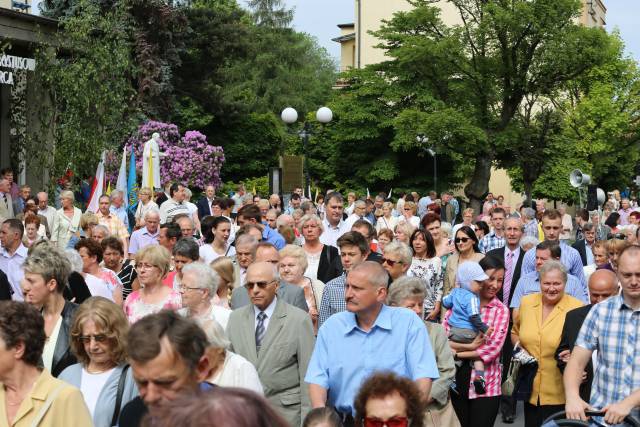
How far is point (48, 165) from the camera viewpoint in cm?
2958

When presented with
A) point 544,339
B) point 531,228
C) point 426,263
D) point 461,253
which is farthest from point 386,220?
point 544,339

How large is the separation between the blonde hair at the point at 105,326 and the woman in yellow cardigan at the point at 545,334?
3.59 metres

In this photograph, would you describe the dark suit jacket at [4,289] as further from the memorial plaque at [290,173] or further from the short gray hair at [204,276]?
the memorial plaque at [290,173]

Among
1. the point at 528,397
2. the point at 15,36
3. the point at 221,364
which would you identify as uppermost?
the point at 15,36

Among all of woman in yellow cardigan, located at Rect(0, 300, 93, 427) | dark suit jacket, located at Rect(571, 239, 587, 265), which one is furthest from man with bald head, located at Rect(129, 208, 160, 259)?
woman in yellow cardigan, located at Rect(0, 300, 93, 427)

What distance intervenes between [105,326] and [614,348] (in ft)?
9.04

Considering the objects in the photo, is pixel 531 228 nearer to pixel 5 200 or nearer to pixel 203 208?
pixel 203 208

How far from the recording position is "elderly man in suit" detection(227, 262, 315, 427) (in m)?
6.82

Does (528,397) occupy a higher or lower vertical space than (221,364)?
lower

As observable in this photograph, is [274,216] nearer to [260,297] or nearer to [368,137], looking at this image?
[260,297]

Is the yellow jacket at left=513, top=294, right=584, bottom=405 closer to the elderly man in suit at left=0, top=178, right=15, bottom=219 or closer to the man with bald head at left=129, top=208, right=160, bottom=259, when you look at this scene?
the man with bald head at left=129, top=208, right=160, bottom=259

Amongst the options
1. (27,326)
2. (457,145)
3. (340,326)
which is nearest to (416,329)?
(340,326)

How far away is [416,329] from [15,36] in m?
24.5

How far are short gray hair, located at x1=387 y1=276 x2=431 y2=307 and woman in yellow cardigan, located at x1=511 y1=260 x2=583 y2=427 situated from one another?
48.2 inches
